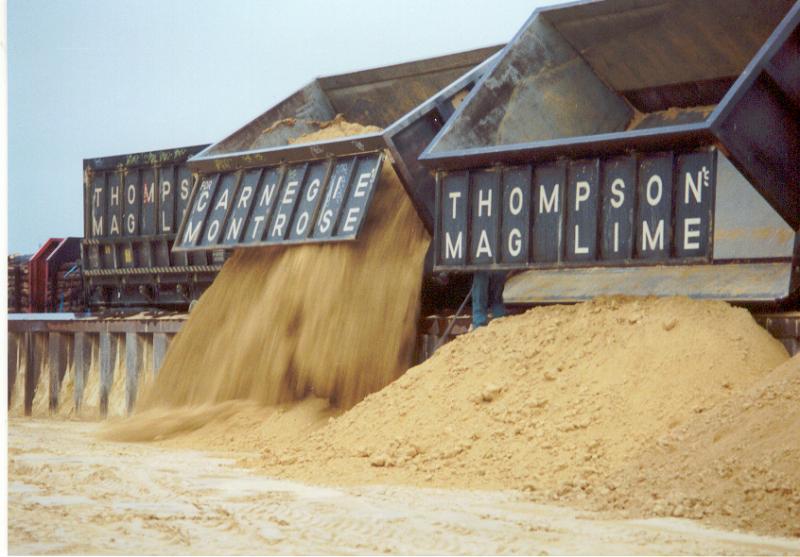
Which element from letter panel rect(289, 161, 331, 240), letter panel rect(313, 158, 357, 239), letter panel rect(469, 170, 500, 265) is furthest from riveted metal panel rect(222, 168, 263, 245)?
letter panel rect(469, 170, 500, 265)

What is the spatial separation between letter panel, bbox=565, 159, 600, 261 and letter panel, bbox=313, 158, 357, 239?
2344 millimetres

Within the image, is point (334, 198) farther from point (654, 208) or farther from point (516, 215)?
point (654, 208)

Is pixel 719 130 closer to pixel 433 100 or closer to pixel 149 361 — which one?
pixel 433 100

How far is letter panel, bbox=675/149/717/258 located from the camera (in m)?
9.35

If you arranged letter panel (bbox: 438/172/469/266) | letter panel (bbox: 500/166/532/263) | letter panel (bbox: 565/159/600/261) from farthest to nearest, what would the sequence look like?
letter panel (bbox: 438/172/469/266)
letter panel (bbox: 500/166/532/263)
letter panel (bbox: 565/159/600/261)

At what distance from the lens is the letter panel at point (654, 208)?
957 centimetres

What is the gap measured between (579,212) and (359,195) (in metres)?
2.30

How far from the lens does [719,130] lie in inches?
359

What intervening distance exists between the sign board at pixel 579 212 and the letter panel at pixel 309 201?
4.57 ft

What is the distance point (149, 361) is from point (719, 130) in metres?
7.53

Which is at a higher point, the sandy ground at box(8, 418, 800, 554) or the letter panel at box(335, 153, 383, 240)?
the letter panel at box(335, 153, 383, 240)

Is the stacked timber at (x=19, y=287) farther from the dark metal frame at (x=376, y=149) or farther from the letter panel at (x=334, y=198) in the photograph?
the letter panel at (x=334, y=198)

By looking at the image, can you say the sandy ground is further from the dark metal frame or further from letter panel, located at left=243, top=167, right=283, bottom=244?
letter panel, located at left=243, top=167, right=283, bottom=244

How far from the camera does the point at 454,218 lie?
35.9 ft
